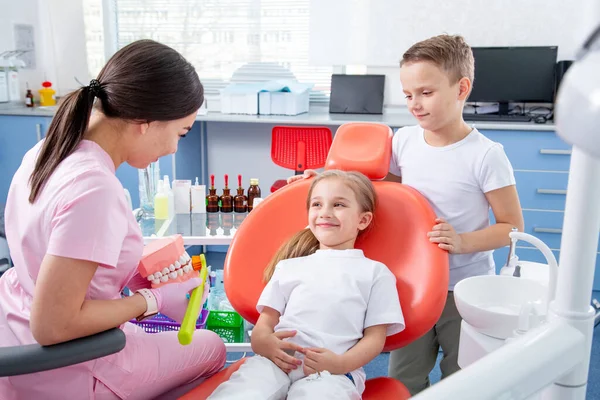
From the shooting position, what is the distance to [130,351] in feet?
4.21

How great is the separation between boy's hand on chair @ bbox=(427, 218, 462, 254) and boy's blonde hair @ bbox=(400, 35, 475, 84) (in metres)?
0.38

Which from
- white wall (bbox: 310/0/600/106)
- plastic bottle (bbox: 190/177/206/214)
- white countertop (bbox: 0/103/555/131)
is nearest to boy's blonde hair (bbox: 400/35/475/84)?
plastic bottle (bbox: 190/177/206/214)

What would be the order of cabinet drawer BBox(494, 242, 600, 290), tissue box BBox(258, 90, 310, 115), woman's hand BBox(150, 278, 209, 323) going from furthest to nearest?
1. tissue box BBox(258, 90, 310, 115)
2. cabinet drawer BBox(494, 242, 600, 290)
3. woman's hand BBox(150, 278, 209, 323)

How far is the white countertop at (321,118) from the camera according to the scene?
321 cm

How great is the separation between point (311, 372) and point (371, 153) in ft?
2.11

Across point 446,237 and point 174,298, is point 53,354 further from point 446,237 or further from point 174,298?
point 446,237

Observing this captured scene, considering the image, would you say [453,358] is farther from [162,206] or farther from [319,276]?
[162,206]

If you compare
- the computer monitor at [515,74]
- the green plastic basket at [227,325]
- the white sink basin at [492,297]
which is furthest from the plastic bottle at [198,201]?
the computer monitor at [515,74]

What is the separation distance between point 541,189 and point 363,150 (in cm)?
193

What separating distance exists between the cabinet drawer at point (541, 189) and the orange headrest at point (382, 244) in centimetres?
185

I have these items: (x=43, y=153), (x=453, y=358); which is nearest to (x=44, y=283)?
(x=43, y=153)

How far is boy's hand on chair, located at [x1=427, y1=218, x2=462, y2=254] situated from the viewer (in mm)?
→ 1469

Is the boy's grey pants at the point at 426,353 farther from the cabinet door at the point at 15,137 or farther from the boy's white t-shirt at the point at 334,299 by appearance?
the cabinet door at the point at 15,137

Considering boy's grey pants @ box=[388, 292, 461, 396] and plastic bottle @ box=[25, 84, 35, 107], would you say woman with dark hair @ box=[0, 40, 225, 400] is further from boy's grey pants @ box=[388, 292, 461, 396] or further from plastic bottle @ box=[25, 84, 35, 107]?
plastic bottle @ box=[25, 84, 35, 107]
